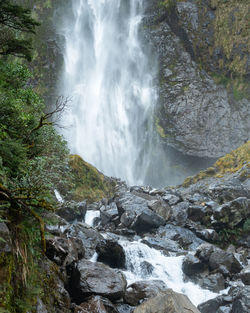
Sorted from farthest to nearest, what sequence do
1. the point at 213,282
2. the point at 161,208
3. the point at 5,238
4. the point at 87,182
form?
1. the point at 87,182
2. the point at 161,208
3. the point at 213,282
4. the point at 5,238

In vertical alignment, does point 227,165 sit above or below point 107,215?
above

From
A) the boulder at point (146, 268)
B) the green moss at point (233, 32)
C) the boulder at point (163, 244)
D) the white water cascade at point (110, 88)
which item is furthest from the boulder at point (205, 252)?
the green moss at point (233, 32)

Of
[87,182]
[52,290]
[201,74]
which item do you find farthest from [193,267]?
[201,74]

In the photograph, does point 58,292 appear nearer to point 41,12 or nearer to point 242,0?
point 242,0

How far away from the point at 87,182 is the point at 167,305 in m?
20.1

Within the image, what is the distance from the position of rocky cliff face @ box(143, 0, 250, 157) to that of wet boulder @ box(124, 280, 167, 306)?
34502 mm

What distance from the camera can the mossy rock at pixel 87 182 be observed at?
2498 cm

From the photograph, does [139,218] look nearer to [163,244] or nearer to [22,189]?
[163,244]

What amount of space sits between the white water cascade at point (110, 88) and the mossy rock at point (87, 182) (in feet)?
45.5

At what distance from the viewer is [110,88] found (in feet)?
159

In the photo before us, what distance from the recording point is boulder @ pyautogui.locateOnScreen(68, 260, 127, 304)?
8.11 metres

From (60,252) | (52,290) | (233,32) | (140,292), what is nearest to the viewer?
(52,290)

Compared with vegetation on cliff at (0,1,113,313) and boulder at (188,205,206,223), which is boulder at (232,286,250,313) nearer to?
vegetation on cliff at (0,1,113,313)

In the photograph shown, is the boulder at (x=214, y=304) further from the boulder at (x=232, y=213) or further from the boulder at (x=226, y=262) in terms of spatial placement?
the boulder at (x=232, y=213)
